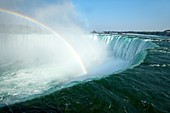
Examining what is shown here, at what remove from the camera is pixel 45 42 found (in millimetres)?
44031

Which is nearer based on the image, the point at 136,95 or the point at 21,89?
the point at 136,95

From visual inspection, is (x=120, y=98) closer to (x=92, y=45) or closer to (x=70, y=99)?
(x=70, y=99)

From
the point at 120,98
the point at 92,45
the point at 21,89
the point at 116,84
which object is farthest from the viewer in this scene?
the point at 92,45

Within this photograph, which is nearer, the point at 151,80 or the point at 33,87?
the point at 151,80

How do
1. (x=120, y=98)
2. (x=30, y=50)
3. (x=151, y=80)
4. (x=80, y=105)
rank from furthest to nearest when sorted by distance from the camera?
(x=30, y=50), (x=151, y=80), (x=120, y=98), (x=80, y=105)

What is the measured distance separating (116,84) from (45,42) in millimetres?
37347

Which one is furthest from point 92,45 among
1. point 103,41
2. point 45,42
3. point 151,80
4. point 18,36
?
point 151,80

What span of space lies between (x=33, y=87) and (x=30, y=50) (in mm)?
27903

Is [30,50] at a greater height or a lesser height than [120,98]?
lesser

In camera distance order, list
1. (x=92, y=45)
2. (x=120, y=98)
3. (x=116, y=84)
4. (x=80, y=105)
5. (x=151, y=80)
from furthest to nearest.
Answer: (x=92, y=45) → (x=151, y=80) → (x=116, y=84) → (x=120, y=98) → (x=80, y=105)

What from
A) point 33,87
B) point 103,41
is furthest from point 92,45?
point 33,87

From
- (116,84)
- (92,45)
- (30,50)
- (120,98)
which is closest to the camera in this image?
(120,98)

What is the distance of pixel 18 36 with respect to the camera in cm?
4306

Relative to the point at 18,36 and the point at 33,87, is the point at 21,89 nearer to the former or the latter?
the point at 33,87
